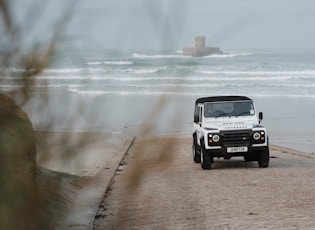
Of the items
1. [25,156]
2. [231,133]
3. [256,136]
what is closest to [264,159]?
[256,136]

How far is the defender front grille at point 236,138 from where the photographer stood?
14992mm

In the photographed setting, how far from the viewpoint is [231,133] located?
15008 mm

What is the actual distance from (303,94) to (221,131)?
30.3m

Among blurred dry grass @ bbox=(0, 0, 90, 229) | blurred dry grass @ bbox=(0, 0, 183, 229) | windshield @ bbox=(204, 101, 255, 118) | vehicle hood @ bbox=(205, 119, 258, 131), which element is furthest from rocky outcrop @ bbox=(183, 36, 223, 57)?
windshield @ bbox=(204, 101, 255, 118)

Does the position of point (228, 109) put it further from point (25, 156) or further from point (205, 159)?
point (25, 156)

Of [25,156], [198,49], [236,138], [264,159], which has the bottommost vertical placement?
[264,159]

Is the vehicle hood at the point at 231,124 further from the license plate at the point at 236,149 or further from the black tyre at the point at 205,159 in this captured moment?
the black tyre at the point at 205,159

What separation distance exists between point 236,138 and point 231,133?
0.16 m

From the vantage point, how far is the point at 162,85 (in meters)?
1.82

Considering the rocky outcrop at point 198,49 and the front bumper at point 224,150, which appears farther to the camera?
the front bumper at point 224,150

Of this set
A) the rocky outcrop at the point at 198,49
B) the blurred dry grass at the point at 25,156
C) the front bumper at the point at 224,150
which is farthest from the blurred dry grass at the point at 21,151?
the front bumper at the point at 224,150

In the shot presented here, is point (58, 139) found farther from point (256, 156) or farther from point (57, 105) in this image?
point (256, 156)

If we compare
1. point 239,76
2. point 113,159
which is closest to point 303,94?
point 239,76

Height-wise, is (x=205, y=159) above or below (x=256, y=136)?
below
